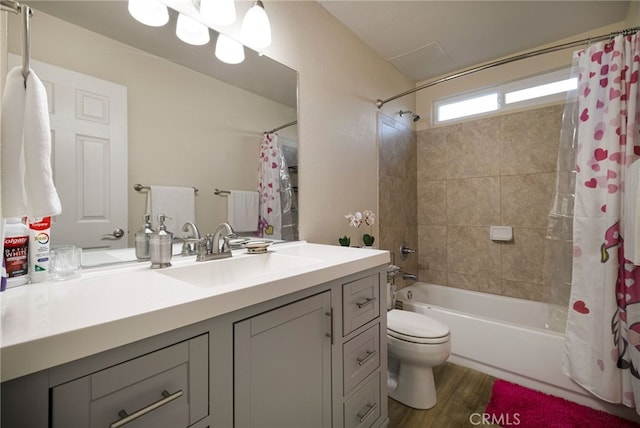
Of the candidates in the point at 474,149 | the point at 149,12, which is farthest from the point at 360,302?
the point at 474,149

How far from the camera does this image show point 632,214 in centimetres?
123

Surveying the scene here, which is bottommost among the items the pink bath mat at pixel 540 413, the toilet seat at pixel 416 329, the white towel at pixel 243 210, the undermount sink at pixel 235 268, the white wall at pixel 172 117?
the pink bath mat at pixel 540 413

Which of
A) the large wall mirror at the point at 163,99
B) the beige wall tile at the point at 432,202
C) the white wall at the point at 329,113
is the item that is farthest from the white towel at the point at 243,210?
the beige wall tile at the point at 432,202

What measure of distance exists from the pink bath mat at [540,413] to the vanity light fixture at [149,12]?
2425mm

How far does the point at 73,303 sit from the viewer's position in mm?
605

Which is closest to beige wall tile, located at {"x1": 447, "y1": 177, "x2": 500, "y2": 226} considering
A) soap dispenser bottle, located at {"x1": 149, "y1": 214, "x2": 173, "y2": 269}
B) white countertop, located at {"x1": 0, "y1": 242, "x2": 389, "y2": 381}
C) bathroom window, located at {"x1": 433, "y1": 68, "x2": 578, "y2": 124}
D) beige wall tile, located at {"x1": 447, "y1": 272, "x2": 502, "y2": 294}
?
beige wall tile, located at {"x1": 447, "y1": 272, "x2": 502, "y2": 294}

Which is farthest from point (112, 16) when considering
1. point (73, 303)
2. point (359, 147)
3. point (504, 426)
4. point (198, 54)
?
point (504, 426)

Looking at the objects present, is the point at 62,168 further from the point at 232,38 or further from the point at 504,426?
the point at 504,426

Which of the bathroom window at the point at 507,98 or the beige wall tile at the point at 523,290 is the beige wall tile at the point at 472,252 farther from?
the bathroom window at the point at 507,98

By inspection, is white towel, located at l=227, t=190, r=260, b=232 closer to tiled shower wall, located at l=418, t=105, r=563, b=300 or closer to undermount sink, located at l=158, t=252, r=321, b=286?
undermount sink, located at l=158, t=252, r=321, b=286

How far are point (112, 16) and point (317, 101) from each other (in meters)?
1.05

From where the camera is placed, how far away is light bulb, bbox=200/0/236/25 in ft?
3.81

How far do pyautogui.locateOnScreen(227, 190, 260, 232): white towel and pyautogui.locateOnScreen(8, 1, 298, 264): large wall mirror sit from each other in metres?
0.03

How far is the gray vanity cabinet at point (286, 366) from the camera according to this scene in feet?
2.35
